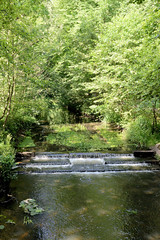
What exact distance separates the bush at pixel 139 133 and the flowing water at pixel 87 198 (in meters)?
2.85

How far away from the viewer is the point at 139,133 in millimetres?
12523

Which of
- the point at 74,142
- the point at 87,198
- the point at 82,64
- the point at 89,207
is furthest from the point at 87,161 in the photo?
the point at 82,64

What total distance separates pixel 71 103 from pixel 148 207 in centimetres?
1897

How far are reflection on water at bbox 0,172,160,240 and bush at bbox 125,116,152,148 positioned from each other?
4.13 metres

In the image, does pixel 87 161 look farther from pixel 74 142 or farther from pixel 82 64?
pixel 82 64

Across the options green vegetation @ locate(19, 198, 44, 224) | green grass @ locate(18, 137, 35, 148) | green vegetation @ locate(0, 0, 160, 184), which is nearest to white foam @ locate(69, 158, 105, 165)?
green vegetation @ locate(0, 0, 160, 184)

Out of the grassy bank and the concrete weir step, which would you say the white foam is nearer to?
the concrete weir step

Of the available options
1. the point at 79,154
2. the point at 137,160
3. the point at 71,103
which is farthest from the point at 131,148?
the point at 71,103

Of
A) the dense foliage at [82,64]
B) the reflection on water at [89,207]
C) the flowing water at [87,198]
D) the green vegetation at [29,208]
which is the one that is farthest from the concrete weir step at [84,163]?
the green vegetation at [29,208]

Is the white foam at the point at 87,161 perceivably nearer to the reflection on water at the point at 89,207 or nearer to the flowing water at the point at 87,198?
the flowing water at the point at 87,198

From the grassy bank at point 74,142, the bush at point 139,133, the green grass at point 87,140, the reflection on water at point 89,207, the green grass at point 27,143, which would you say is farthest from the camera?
the bush at point 139,133

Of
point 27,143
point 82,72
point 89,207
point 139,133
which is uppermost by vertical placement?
point 82,72

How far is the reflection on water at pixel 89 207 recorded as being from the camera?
A: 4500 millimetres

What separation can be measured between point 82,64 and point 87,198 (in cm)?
1524
